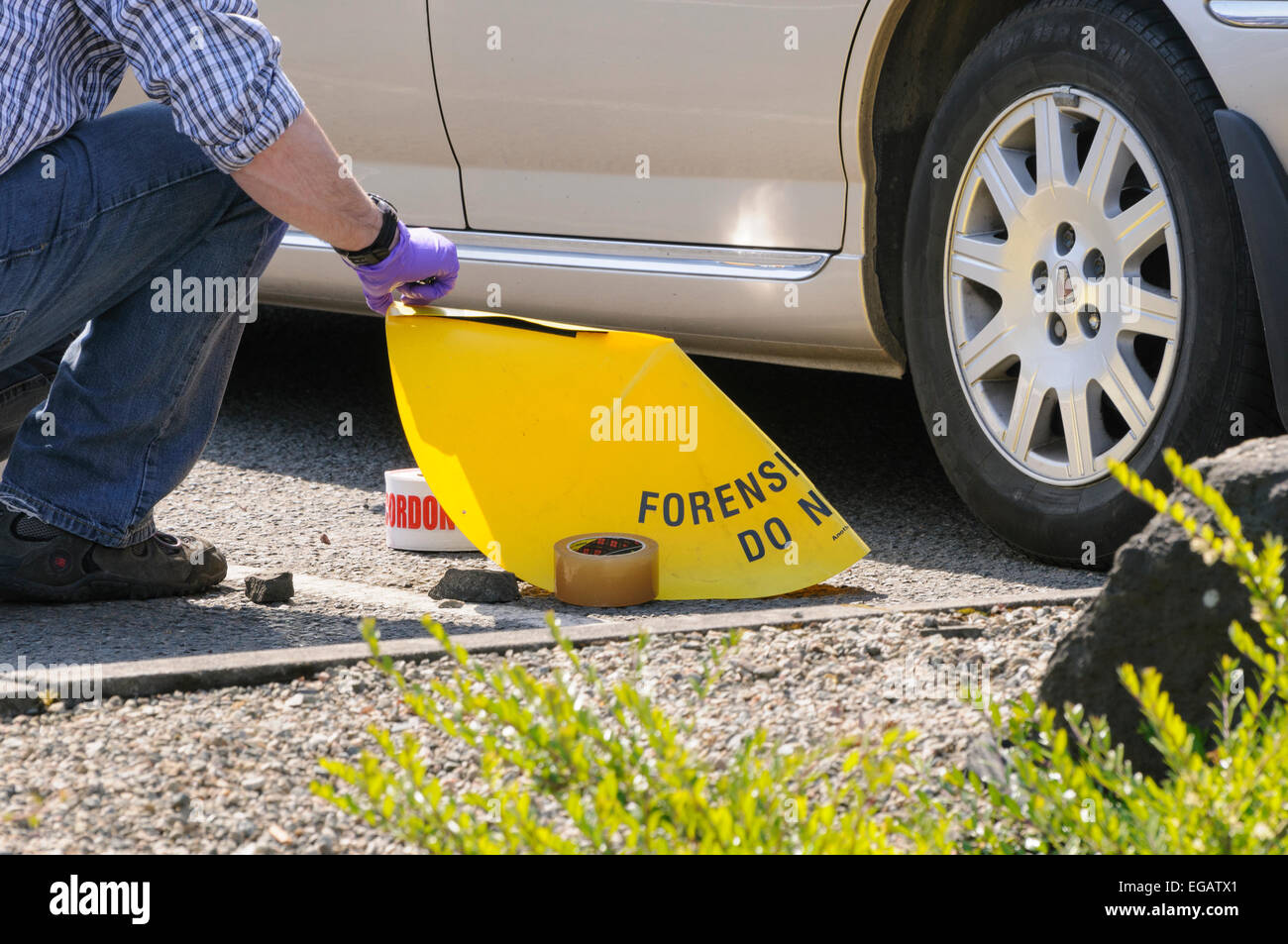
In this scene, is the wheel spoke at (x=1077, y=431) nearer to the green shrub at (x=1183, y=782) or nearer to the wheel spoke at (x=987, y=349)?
the wheel spoke at (x=987, y=349)

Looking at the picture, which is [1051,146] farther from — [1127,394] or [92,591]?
[92,591]

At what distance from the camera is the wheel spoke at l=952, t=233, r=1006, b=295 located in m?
2.99

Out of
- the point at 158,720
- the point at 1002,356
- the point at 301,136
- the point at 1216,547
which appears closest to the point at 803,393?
the point at 1002,356

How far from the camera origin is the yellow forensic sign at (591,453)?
9.47ft

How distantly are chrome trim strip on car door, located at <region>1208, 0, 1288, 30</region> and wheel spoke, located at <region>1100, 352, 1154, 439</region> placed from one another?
1.87 feet

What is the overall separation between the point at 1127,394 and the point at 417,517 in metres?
1.37

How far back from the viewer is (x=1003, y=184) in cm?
295

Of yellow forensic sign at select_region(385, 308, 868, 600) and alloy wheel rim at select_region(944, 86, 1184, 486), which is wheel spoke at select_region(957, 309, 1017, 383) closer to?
alloy wheel rim at select_region(944, 86, 1184, 486)

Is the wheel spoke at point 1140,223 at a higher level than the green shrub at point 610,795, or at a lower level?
higher

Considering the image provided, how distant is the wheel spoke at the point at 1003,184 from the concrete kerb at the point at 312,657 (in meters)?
0.86

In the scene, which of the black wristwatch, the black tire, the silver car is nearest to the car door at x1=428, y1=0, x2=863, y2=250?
the silver car

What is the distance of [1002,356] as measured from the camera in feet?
9.82

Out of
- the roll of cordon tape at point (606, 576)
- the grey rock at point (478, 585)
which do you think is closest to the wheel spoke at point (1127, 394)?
the roll of cordon tape at point (606, 576)

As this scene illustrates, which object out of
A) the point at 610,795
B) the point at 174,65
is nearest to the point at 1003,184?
the point at 174,65
